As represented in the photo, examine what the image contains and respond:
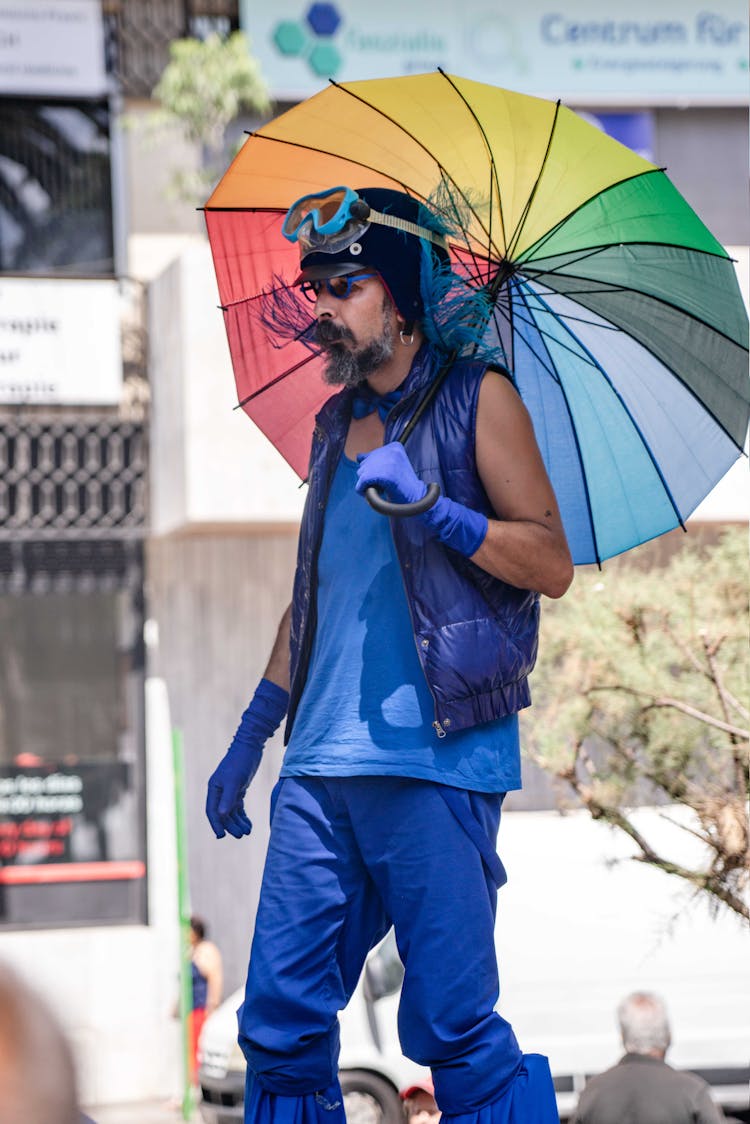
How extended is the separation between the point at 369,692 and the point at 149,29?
876cm

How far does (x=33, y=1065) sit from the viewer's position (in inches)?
47.6

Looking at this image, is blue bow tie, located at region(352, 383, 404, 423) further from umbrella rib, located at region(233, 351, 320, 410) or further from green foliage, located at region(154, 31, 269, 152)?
green foliage, located at region(154, 31, 269, 152)

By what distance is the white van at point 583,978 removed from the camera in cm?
525

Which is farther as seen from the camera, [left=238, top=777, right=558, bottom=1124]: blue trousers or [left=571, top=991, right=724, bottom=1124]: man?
[left=571, top=991, right=724, bottom=1124]: man

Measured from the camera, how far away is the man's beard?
8.69ft

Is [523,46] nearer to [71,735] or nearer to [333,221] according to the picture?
[71,735]

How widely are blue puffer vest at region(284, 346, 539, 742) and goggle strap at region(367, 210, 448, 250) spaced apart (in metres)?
0.18

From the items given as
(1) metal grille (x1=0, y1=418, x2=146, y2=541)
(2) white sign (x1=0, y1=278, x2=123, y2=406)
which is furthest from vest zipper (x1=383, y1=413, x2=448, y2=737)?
(2) white sign (x1=0, y1=278, x2=123, y2=406)

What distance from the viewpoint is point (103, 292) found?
10320mm

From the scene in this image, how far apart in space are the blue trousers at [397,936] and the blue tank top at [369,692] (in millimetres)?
39

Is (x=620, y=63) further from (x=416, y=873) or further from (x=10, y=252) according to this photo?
(x=416, y=873)

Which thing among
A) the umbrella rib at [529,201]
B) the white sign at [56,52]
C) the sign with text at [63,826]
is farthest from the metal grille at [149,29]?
the umbrella rib at [529,201]

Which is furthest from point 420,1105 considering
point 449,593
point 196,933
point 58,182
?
point 58,182

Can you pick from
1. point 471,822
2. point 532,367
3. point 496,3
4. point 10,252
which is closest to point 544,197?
point 532,367
